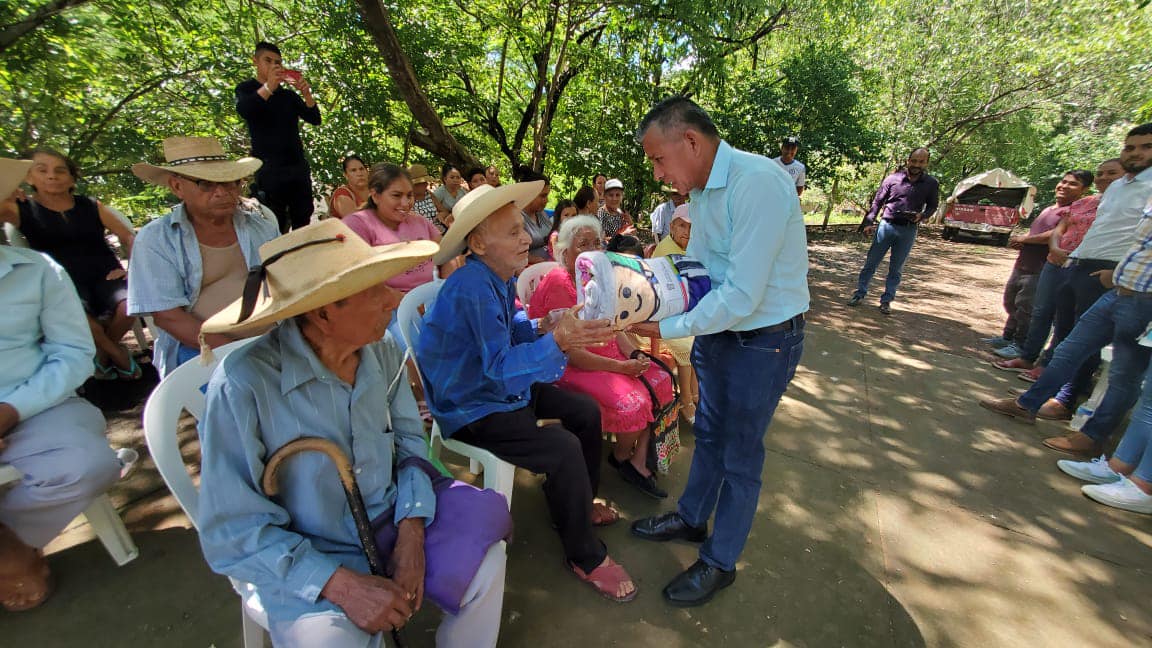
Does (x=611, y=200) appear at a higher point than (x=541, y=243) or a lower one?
higher

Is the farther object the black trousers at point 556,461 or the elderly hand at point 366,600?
the black trousers at point 556,461

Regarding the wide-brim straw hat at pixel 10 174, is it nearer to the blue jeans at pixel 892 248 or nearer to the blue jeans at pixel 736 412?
the blue jeans at pixel 736 412

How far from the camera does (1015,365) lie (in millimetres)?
4688

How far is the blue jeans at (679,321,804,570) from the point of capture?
1828 millimetres

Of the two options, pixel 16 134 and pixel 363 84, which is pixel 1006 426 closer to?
pixel 363 84

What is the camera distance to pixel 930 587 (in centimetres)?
220

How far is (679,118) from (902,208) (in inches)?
227

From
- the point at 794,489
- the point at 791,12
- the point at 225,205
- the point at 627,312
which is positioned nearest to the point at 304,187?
the point at 225,205

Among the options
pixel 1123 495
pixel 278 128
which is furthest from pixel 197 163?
pixel 1123 495

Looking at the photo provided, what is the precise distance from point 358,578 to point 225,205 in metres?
2.00

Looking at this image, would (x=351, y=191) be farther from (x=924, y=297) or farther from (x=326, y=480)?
(x=924, y=297)

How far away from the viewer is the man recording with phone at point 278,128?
3.62 m

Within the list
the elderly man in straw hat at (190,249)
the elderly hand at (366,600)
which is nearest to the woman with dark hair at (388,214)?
the elderly man in straw hat at (190,249)

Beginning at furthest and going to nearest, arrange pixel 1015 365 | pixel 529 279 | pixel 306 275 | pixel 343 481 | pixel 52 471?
pixel 1015 365
pixel 529 279
pixel 52 471
pixel 343 481
pixel 306 275
